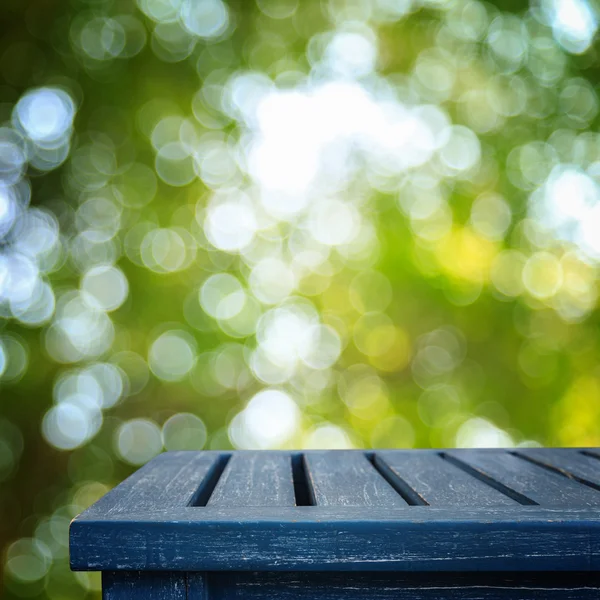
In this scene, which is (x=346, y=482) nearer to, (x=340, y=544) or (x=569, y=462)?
(x=340, y=544)

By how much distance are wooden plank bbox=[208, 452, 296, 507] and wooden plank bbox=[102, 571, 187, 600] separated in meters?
0.10

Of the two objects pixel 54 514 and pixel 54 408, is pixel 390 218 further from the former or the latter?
pixel 54 514

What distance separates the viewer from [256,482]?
81 cm

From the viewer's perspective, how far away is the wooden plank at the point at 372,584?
2.01 feet

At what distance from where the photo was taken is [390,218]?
13.6 feet

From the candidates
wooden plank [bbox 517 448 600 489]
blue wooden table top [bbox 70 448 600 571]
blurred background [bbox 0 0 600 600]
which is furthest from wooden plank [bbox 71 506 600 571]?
blurred background [bbox 0 0 600 600]

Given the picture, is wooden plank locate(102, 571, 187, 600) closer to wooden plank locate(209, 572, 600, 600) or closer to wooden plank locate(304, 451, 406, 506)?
wooden plank locate(209, 572, 600, 600)

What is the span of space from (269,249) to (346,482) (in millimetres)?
3404

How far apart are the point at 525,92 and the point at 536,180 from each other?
0.74m

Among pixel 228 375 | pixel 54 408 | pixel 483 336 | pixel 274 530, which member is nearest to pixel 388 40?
pixel 483 336

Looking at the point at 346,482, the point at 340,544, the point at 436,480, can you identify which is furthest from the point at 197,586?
the point at 436,480

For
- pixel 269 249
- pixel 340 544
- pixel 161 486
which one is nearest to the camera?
pixel 340 544

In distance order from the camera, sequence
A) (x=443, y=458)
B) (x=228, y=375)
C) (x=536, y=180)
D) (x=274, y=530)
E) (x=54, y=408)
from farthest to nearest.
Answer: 1. (x=536, y=180)
2. (x=228, y=375)
3. (x=54, y=408)
4. (x=443, y=458)
5. (x=274, y=530)

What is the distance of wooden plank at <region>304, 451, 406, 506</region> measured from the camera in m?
0.68
